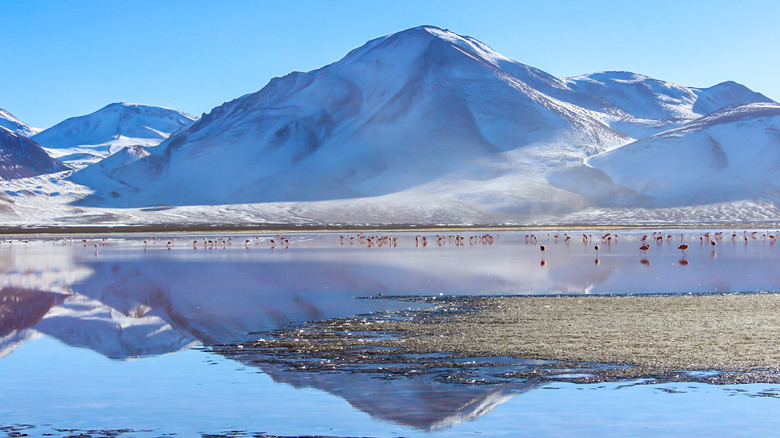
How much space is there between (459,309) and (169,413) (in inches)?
515

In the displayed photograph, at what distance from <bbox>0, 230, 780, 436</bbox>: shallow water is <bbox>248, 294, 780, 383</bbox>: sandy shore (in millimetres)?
1401

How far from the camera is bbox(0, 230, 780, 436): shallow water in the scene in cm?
1226

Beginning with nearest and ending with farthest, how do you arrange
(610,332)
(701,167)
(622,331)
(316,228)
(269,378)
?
(269,378)
(610,332)
(622,331)
(316,228)
(701,167)

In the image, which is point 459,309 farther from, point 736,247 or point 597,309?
point 736,247

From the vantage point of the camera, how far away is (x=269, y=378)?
15422mm

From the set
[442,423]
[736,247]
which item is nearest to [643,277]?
[442,423]

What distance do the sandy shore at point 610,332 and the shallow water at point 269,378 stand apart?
1.40 meters

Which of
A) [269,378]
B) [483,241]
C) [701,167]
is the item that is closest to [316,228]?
[483,241]

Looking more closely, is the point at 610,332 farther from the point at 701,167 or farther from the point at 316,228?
the point at 701,167

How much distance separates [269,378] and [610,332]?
329 inches

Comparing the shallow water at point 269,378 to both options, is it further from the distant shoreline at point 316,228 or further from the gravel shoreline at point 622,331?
the distant shoreline at point 316,228

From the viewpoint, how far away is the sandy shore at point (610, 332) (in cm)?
1614

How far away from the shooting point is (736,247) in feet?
201

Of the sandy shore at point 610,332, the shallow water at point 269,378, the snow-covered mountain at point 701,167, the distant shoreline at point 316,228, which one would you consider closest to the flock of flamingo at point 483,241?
the shallow water at point 269,378
